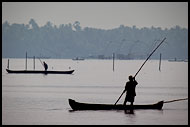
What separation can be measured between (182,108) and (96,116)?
727 cm

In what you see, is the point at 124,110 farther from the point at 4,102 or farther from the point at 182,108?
the point at 4,102

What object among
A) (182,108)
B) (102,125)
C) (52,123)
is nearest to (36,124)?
(52,123)

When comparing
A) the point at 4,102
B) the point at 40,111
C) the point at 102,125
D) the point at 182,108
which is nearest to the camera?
the point at 102,125

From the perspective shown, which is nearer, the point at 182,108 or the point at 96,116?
the point at 96,116

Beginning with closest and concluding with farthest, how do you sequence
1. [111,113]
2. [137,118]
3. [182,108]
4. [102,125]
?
[102,125] < [137,118] < [111,113] < [182,108]

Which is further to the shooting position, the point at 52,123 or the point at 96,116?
the point at 96,116

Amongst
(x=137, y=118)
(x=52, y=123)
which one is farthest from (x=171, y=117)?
(x=52, y=123)

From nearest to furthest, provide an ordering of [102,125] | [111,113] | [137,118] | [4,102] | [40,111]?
1. [102,125]
2. [137,118]
3. [111,113]
4. [40,111]
5. [4,102]

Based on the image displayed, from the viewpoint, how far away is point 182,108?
30.1 meters

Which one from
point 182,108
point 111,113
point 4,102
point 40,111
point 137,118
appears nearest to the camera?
point 137,118

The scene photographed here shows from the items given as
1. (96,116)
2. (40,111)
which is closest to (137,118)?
(96,116)

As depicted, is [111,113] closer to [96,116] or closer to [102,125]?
[96,116]

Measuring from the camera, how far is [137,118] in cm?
2378

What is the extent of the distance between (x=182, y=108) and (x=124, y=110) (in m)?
4.75
